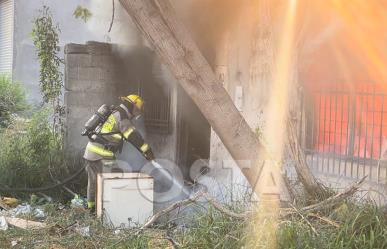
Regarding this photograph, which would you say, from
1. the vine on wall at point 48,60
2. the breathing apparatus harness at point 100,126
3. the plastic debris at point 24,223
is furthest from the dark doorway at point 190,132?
the plastic debris at point 24,223

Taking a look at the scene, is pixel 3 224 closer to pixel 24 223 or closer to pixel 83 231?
pixel 24 223

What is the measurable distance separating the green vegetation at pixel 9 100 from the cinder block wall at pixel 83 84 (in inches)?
112

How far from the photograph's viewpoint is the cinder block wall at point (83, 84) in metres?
9.73

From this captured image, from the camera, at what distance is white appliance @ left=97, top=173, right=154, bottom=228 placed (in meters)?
6.61

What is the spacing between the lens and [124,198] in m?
6.65

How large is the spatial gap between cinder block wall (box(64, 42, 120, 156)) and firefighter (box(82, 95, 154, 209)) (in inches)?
75.0

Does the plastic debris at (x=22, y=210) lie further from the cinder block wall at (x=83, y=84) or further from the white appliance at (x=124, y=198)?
the cinder block wall at (x=83, y=84)

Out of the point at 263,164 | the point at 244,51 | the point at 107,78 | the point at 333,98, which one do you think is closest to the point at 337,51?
the point at 333,98

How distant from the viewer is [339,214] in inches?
175

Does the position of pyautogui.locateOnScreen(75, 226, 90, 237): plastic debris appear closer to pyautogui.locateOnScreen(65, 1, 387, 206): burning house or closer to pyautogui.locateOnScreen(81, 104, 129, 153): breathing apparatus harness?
pyautogui.locateOnScreen(65, 1, 387, 206): burning house

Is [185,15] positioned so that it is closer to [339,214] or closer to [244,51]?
[244,51]

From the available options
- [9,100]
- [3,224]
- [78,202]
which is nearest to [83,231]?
[3,224]

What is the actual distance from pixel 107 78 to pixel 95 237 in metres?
5.12

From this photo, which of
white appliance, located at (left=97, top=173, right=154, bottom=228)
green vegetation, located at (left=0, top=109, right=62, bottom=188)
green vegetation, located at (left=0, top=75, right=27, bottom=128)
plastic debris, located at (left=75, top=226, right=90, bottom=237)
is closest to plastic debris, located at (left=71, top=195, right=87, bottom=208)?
white appliance, located at (left=97, top=173, right=154, bottom=228)
